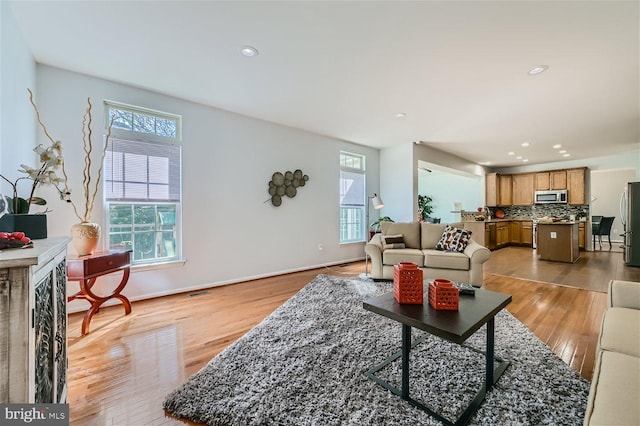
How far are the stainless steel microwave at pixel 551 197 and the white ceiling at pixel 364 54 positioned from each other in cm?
367

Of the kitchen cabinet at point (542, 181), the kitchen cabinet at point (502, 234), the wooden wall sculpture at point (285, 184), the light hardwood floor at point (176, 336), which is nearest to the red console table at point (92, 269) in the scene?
the light hardwood floor at point (176, 336)

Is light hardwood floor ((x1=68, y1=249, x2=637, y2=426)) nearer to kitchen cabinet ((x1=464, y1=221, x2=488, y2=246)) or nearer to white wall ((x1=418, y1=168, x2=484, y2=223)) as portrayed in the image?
kitchen cabinet ((x1=464, y1=221, x2=488, y2=246))

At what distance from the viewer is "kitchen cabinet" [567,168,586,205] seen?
692 cm

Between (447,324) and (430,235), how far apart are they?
3016 mm

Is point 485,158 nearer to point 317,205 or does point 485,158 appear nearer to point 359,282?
point 317,205

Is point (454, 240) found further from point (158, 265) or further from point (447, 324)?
point (158, 265)

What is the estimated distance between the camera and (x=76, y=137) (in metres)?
2.81

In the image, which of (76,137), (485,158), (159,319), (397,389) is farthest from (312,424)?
(485,158)

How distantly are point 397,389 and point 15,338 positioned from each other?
1.76 metres

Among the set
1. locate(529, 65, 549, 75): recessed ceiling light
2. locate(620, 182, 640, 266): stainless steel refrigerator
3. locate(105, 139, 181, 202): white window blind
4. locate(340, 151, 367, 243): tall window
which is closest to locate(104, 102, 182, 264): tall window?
locate(105, 139, 181, 202): white window blind

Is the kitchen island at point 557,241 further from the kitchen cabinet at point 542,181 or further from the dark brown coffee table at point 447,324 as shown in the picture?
the dark brown coffee table at point 447,324

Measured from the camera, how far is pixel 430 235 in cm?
422

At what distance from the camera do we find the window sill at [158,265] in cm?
315

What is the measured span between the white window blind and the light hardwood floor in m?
1.32
